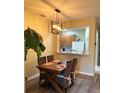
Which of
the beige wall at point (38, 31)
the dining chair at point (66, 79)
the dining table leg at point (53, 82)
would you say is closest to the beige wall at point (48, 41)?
the beige wall at point (38, 31)

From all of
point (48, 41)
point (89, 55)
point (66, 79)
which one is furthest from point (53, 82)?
point (48, 41)

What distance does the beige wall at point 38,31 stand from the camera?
13.1ft

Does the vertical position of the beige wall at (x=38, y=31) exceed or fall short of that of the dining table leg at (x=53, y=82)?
it exceeds it

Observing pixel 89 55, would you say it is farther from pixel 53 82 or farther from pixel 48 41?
pixel 53 82

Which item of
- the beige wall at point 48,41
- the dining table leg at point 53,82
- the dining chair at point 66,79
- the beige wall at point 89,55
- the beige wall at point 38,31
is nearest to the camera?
the dining chair at point 66,79

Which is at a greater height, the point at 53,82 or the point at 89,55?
the point at 89,55

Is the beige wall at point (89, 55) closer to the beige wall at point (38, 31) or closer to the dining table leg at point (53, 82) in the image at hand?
the beige wall at point (38, 31)

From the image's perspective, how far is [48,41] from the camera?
5.23 m

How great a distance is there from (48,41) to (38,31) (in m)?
0.86

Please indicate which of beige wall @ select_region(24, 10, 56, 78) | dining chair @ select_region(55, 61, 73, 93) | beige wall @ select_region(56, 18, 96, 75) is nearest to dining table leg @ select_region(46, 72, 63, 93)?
dining chair @ select_region(55, 61, 73, 93)
